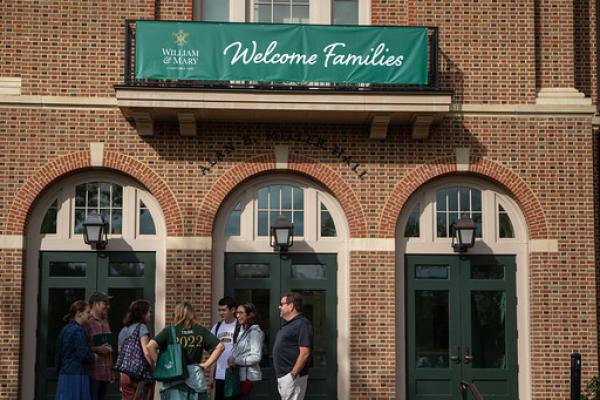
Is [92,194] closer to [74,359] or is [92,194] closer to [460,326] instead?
[74,359]

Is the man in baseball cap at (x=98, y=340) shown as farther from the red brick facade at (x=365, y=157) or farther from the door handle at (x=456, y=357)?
the door handle at (x=456, y=357)

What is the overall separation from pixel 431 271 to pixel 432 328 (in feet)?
2.86

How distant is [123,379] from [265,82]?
495 centimetres

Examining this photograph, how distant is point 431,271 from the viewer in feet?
46.1

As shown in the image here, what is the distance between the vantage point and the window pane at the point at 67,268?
13.7 meters

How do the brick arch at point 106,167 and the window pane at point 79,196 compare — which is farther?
the window pane at point 79,196

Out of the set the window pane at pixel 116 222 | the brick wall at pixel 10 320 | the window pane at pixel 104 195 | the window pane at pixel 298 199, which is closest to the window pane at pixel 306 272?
the window pane at pixel 298 199

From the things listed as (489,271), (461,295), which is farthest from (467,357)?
(489,271)

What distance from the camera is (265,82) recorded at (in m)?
13.4

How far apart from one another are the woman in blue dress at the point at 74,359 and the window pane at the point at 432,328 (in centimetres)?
532

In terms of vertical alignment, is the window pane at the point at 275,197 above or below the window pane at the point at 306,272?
above

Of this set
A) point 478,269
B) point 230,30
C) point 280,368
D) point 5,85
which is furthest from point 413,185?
point 5,85

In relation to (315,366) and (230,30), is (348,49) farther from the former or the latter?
(315,366)

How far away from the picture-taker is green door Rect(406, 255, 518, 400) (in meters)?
13.8
